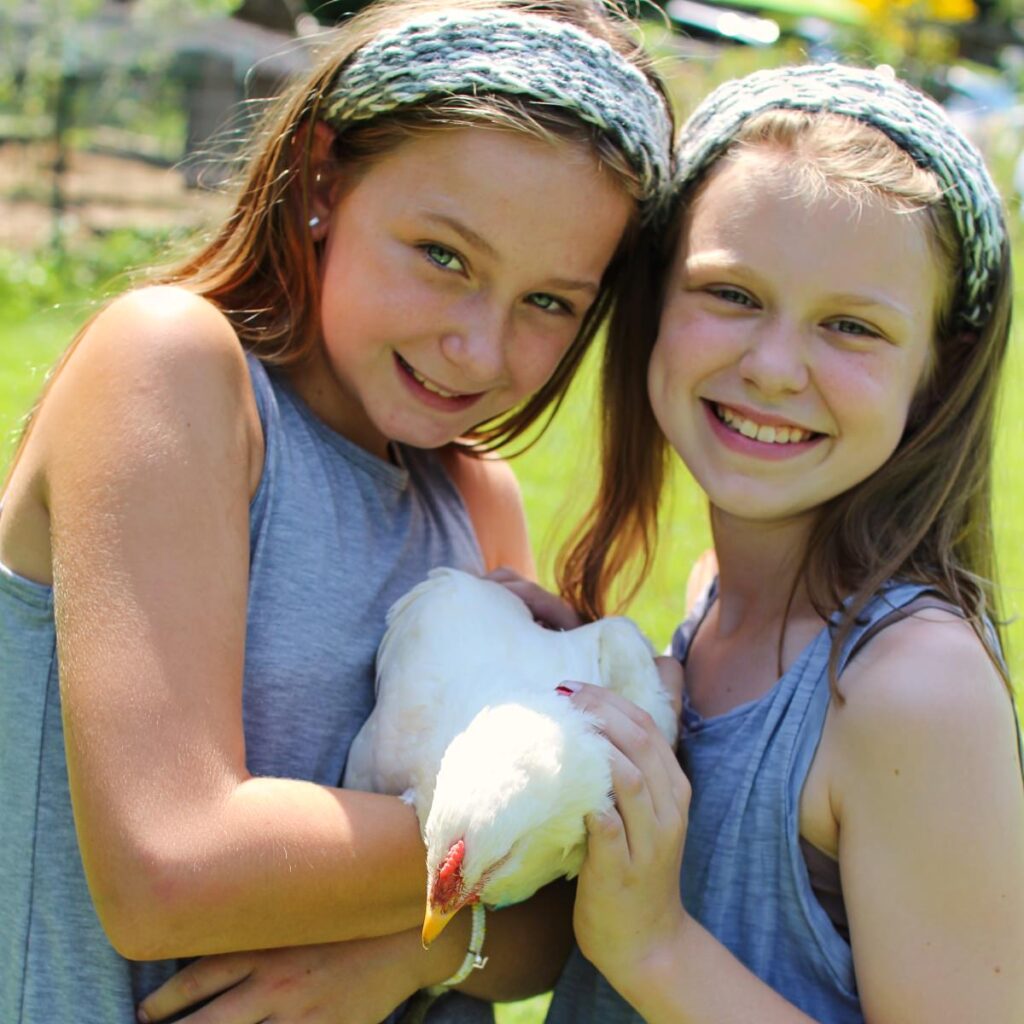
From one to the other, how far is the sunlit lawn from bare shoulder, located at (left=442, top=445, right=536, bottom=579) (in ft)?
0.49

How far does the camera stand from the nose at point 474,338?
6.49 feet

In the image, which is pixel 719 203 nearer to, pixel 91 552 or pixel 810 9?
pixel 91 552

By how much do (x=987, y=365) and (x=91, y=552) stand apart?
A: 138 cm

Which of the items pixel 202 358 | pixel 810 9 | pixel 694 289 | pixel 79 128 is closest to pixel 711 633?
pixel 694 289

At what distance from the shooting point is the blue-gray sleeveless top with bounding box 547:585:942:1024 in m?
1.82

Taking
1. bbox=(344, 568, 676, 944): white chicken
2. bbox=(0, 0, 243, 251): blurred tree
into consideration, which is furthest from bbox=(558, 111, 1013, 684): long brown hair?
bbox=(0, 0, 243, 251): blurred tree

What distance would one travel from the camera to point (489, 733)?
5.60ft

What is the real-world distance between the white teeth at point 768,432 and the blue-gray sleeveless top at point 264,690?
586 mm

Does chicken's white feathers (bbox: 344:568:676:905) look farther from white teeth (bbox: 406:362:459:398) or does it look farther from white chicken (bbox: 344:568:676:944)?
white teeth (bbox: 406:362:459:398)

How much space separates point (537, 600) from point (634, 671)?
273mm

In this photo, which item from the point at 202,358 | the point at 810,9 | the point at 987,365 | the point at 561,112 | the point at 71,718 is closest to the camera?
the point at 71,718

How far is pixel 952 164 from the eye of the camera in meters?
1.97

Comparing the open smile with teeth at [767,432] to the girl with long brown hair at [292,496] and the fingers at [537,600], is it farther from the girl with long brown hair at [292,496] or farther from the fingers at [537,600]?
the fingers at [537,600]

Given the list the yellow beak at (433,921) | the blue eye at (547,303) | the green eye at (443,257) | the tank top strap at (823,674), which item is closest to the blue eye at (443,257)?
the green eye at (443,257)
